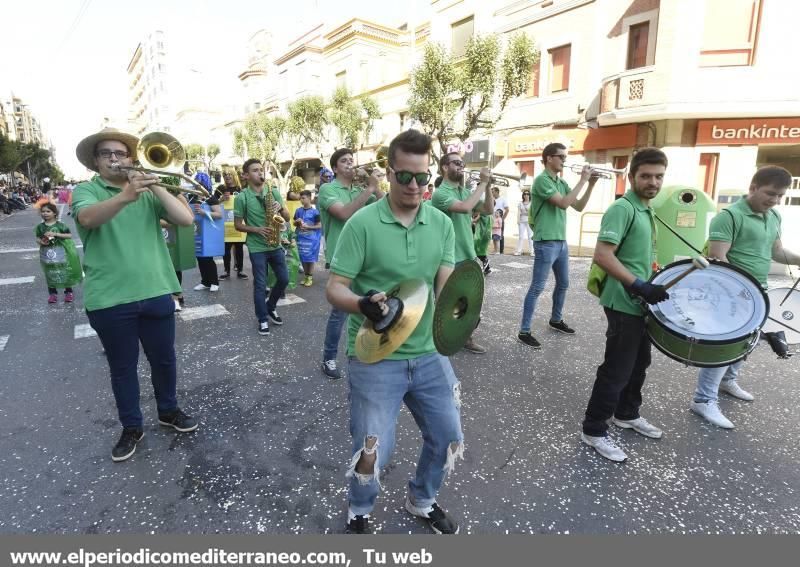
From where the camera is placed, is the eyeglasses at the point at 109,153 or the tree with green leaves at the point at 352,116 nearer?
the eyeglasses at the point at 109,153

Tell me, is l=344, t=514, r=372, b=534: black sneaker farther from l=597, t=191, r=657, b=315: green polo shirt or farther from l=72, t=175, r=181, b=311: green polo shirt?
l=597, t=191, r=657, b=315: green polo shirt

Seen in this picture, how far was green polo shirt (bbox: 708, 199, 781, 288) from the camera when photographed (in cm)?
316

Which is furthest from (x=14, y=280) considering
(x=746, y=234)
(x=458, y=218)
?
(x=746, y=234)

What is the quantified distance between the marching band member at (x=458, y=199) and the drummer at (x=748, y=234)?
1.83 metres

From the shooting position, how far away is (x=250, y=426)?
3213 mm

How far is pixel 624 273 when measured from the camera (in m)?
2.55

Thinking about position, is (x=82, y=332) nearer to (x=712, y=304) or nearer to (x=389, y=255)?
(x=389, y=255)

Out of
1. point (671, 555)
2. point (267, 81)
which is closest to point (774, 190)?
point (671, 555)

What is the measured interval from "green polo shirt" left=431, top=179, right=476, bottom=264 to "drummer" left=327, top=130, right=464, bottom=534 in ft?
6.81

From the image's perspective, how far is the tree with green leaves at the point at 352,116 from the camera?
89.9 feet

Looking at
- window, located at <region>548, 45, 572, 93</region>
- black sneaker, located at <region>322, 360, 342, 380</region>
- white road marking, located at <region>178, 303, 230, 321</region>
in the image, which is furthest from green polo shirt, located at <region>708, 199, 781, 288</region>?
window, located at <region>548, 45, 572, 93</region>

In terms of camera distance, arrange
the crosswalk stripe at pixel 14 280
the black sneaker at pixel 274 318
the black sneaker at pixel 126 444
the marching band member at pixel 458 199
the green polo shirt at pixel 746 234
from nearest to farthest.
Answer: the black sneaker at pixel 126 444, the green polo shirt at pixel 746 234, the marching band member at pixel 458 199, the black sneaker at pixel 274 318, the crosswalk stripe at pixel 14 280

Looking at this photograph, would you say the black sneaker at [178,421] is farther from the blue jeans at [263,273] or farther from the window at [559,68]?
the window at [559,68]

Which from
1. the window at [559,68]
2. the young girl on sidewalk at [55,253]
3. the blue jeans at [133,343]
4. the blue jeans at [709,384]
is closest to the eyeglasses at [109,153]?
the blue jeans at [133,343]
